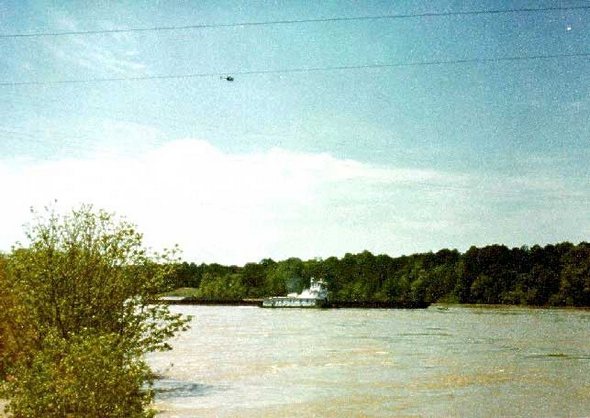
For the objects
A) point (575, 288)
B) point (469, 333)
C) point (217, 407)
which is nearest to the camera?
point (217, 407)

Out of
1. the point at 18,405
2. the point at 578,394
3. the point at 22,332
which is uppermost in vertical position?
the point at 22,332

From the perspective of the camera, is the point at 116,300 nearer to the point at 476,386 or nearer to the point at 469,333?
the point at 476,386


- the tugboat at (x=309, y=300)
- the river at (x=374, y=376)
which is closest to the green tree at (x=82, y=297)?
the river at (x=374, y=376)

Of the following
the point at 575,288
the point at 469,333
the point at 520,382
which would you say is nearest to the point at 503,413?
the point at 520,382

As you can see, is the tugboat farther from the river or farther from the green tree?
the green tree

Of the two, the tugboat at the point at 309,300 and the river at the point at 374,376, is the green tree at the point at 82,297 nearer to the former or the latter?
the river at the point at 374,376

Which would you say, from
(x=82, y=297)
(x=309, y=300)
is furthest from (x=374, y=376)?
(x=309, y=300)

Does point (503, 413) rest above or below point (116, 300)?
below

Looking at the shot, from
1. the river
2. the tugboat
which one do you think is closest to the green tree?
the river
